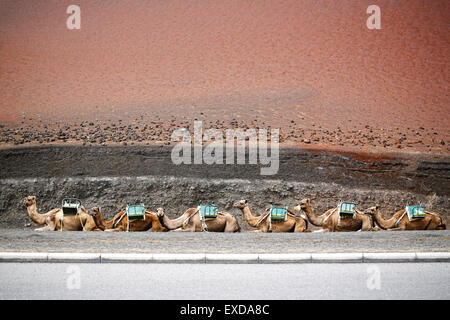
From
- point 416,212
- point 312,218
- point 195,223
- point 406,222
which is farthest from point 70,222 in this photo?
point 416,212

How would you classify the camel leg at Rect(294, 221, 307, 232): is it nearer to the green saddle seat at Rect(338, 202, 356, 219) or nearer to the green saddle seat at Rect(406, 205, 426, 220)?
the green saddle seat at Rect(338, 202, 356, 219)

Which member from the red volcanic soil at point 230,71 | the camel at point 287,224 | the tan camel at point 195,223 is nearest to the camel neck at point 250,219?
the camel at point 287,224

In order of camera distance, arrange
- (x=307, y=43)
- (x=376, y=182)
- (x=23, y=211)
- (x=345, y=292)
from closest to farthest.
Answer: (x=345, y=292) < (x=23, y=211) < (x=376, y=182) < (x=307, y=43)

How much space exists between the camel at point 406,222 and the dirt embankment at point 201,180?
18.2 ft

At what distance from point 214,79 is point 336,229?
36.6 metres

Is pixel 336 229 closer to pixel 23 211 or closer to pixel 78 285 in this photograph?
pixel 78 285

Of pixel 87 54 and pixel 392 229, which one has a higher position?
pixel 87 54

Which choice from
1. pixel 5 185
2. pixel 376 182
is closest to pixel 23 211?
pixel 5 185

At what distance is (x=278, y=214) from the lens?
16812 millimetres

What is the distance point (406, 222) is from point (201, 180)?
396 inches

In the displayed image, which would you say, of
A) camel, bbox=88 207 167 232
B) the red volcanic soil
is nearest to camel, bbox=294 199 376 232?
camel, bbox=88 207 167 232

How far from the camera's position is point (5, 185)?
24031mm

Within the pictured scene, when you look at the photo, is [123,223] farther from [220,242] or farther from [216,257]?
[216,257]

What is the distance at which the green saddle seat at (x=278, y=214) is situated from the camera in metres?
16.8
